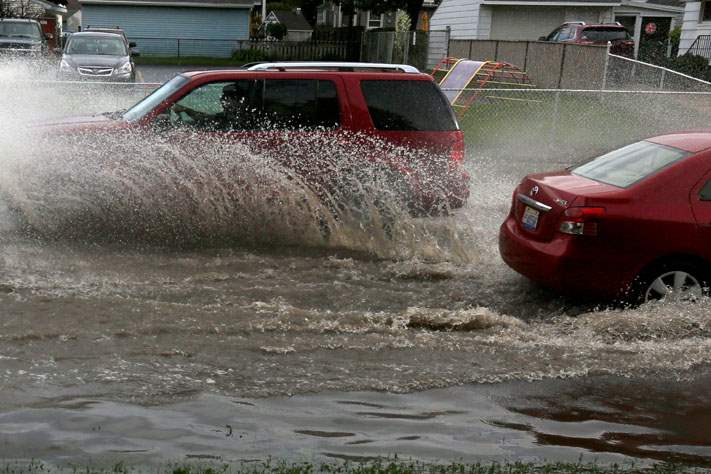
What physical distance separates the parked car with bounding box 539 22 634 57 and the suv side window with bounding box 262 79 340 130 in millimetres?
24794

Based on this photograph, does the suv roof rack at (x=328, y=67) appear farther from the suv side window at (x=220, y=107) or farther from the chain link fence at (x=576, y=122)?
the chain link fence at (x=576, y=122)

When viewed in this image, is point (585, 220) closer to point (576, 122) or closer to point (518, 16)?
point (576, 122)

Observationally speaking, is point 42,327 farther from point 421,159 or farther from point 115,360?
point 421,159

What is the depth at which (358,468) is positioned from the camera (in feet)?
16.0

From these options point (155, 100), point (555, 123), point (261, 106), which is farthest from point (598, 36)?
point (155, 100)

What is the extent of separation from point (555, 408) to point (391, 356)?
1.27m

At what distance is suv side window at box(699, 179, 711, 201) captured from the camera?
7.66 m

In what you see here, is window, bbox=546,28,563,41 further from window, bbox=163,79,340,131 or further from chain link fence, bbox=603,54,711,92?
window, bbox=163,79,340,131

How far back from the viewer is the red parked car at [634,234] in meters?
7.55

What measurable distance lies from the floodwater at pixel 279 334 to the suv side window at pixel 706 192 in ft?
2.89

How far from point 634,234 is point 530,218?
96 cm

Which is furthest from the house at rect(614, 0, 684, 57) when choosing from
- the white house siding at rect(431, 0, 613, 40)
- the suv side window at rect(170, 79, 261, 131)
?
the suv side window at rect(170, 79, 261, 131)

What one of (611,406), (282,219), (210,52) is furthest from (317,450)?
(210,52)

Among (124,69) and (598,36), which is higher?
(598,36)
